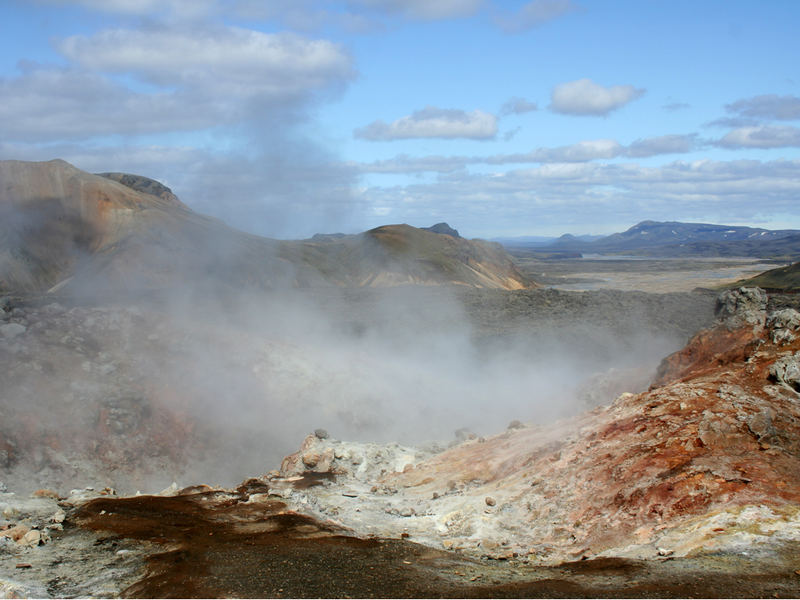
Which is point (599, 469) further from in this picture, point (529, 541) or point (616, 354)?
point (616, 354)

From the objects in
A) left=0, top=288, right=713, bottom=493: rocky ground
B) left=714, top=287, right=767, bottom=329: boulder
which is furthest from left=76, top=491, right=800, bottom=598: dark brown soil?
left=714, top=287, right=767, bottom=329: boulder

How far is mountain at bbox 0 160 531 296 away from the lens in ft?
124

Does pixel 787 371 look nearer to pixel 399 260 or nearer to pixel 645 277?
pixel 399 260

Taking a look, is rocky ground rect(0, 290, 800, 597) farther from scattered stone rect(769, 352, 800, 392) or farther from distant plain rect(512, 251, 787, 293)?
distant plain rect(512, 251, 787, 293)

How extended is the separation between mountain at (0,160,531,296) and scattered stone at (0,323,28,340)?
12.7 m

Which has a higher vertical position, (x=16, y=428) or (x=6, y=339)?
(x=6, y=339)

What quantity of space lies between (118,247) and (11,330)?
21.6 metres

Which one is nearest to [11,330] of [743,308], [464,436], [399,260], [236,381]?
[236,381]

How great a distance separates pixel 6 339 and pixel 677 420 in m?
17.6

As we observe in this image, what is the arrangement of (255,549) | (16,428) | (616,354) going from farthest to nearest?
1. (616,354)
2. (16,428)
3. (255,549)

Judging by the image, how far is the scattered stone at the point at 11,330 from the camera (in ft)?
62.7

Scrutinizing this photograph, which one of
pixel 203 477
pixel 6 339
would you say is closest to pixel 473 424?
pixel 203 477

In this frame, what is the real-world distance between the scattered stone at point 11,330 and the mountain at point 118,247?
41.6 ft

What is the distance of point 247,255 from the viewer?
144ft
